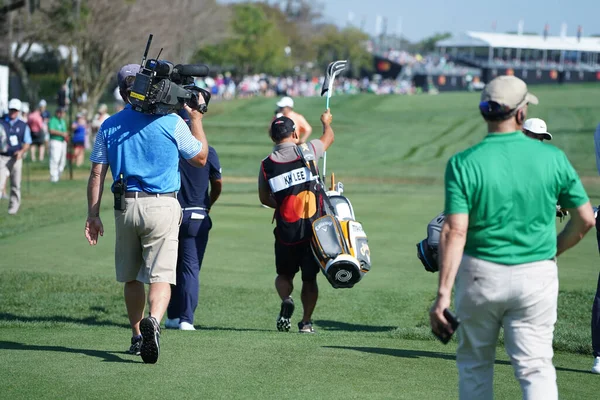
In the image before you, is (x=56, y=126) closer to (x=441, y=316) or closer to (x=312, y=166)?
(x=312, y=166)

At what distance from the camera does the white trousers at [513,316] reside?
170 inches

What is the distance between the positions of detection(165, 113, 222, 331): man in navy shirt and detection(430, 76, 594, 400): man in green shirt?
4577 millimetres


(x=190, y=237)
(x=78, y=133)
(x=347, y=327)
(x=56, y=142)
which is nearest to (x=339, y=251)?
(x=190, y=237)

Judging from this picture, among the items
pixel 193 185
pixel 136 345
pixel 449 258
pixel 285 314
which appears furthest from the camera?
pixel 193 185

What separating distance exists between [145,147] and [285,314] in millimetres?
2623

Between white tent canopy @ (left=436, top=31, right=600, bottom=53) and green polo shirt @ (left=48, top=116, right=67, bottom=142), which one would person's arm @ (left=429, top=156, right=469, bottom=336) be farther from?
white tent canopy @ (left=436, top=31, right=600, bottom=53)

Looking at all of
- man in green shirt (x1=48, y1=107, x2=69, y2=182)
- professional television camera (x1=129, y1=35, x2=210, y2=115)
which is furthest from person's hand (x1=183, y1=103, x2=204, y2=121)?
man in green shirt (x1=48, y1=107, x2=69, y2=182)

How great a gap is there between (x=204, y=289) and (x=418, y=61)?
332 feet

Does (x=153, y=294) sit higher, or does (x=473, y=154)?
(x=473, y=154)

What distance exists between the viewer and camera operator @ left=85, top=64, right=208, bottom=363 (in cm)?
625

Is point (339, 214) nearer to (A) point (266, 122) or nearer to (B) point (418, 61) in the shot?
(A) point (266, 122)

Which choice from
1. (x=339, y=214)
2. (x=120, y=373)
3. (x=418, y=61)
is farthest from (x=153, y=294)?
(x=418, y=61)

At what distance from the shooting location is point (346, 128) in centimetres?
4941

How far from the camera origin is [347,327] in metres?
9.28
